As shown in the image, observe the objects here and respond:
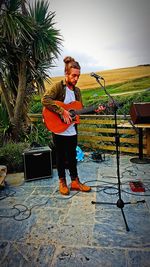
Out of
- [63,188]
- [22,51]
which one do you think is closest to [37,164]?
[63,188]

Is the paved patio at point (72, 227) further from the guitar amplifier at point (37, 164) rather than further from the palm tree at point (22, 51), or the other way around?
the palm tree at point (22, 51)

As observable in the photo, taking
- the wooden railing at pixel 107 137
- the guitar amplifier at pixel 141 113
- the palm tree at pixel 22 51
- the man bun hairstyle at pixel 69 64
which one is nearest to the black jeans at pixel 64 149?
the man bun hairstyle at pixel 69 64

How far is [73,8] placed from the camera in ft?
15.9

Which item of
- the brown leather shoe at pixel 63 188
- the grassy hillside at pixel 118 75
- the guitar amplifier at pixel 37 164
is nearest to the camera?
the brown leather shoe at pixel 63 188

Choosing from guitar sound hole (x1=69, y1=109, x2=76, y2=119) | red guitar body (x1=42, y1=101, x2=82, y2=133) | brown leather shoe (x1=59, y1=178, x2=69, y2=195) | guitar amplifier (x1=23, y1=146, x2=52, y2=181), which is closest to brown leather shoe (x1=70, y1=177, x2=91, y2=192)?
brown leather shoe (x1=59, y1=178, x2=69, y2=195)

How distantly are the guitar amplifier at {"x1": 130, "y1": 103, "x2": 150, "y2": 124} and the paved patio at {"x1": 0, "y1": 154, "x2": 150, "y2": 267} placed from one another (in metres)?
1.00

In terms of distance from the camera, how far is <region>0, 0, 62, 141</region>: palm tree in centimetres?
368

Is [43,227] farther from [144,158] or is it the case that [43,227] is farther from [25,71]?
[25,71]

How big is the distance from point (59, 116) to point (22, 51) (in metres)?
2.32

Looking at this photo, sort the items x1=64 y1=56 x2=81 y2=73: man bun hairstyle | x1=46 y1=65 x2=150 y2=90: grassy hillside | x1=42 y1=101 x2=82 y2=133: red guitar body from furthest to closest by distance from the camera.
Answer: x1=46 y1=65 x2=150 y2=90: grassy hillside, x1=42 y1=101 x2=82 y2=133: red guitar body, x1=64 y1=56 x2=81 y2=73: man bun hairstyle

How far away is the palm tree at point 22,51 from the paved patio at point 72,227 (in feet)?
6.05

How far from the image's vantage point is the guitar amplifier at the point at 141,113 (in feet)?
10.9

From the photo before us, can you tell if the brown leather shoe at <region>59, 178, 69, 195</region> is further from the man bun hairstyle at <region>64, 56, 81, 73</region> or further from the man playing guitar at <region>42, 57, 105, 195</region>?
the man bun hairstyle at <region>64, 56, 81, 73</region>

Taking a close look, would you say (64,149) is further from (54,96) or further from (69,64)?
(69,64)
